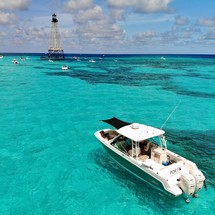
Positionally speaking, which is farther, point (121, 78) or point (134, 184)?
point (121, 78)

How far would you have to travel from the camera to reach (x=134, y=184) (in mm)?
13305

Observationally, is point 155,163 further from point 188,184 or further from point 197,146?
point 197,146

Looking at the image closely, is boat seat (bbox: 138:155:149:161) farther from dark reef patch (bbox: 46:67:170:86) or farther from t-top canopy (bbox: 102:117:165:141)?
dark reef patch (bbox: 46:67:170:86)

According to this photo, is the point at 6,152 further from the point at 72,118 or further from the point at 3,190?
the point at 72,118

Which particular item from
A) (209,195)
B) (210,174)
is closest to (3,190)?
(209,195)

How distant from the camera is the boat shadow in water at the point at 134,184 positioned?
39.1 ft

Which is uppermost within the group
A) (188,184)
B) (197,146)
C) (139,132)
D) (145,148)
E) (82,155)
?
(139,132)

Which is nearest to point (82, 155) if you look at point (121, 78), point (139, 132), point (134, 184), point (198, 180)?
point (134, 184)

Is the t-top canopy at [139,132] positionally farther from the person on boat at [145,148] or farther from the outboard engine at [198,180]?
the outboard engine at [198,180]

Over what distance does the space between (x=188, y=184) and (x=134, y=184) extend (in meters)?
3.49

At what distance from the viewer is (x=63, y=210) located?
1148cm

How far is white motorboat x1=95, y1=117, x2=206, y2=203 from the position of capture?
11245 millimetres

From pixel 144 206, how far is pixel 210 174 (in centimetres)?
561

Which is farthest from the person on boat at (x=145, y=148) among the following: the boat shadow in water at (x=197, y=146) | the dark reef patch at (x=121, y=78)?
the dark reef patch at (x=121, y=78)
